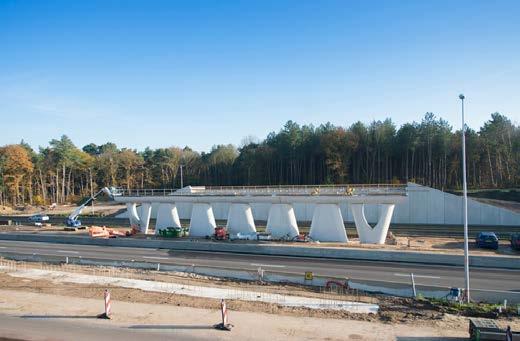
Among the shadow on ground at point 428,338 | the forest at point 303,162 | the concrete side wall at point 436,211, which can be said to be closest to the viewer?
the shadow on ground at point 428,338

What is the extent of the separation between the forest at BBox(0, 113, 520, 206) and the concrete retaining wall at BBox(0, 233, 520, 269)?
44.3 meters

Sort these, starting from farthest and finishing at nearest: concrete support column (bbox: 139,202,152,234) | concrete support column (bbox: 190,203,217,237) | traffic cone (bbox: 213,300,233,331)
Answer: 1. concrete support column (bbox: 139,202,152,234)
2. concrete support column (bbox: 190,203,217,237)
3. traffic cone (bbox: 213,300,233,331)

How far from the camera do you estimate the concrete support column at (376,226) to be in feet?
120

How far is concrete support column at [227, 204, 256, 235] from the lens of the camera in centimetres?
4166

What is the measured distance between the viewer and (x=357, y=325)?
49.9 feet

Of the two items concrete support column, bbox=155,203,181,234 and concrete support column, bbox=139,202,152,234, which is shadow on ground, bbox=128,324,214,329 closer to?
concrete support column, bbox=155,203,181,234

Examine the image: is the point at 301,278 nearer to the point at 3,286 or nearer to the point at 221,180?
the point at 3,286

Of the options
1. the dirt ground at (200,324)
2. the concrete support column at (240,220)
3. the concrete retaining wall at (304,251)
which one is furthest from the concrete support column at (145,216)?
the dirt ground at (200,324)

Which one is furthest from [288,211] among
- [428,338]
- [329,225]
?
[428,338]

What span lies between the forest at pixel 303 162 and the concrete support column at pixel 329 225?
38907 millimetres

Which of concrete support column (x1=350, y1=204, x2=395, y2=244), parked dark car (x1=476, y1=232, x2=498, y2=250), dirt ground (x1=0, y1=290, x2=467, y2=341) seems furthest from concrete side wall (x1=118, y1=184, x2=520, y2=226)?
dirt ground (x1=0, y1=290, x2=467, y2=341)

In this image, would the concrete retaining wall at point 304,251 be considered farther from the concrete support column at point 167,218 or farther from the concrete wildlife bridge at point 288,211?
the concrete support column at point 167,218

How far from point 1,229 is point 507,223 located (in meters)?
63.7

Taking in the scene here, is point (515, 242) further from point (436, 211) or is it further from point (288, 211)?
point (436, 211)
